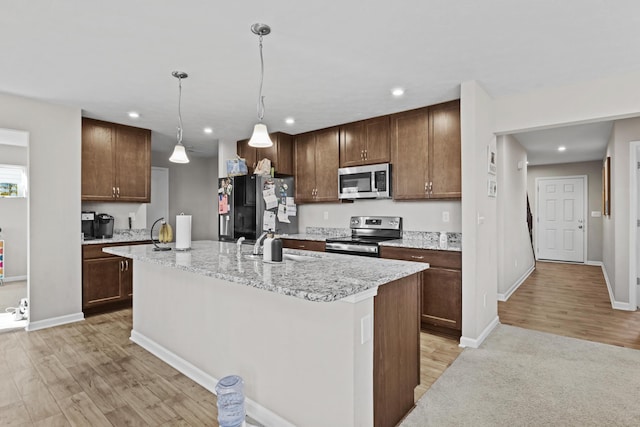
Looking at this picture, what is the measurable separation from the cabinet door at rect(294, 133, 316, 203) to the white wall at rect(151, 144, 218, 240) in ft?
9.51

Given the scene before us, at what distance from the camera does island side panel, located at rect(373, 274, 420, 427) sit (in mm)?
1762

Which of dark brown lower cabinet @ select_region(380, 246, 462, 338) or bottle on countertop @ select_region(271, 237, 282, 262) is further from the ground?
bottle on countertop @ select_region(271, 237, 282, 262)

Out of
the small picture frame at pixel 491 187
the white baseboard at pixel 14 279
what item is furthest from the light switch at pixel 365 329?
the white baseboard at pixel 14 279

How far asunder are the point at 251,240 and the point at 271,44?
2975mm

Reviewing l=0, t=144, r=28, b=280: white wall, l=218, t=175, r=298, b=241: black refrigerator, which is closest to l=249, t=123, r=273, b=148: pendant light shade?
l=218, t=175, r=298, b=241: black refrigerator

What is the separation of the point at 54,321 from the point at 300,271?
3.41m

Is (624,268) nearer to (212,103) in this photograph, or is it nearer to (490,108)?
(490,108)

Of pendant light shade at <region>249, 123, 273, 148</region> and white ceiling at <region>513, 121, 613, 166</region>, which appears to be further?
white ceiling at <region>513, 121, 613, 166</region>

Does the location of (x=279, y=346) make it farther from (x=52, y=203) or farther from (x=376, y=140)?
(x=52, y=203)

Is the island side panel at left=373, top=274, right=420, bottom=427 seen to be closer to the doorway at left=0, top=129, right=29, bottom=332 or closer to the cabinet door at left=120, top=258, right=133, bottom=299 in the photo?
the cabinet door at left=120, top=258, right=133, bottom=299

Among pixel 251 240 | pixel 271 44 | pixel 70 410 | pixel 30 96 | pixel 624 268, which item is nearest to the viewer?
pixel 70 410

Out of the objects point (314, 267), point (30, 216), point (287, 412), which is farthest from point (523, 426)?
point (30, 216)

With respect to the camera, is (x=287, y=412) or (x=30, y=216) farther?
(x=30, y=216)

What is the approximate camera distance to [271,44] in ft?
7.55
